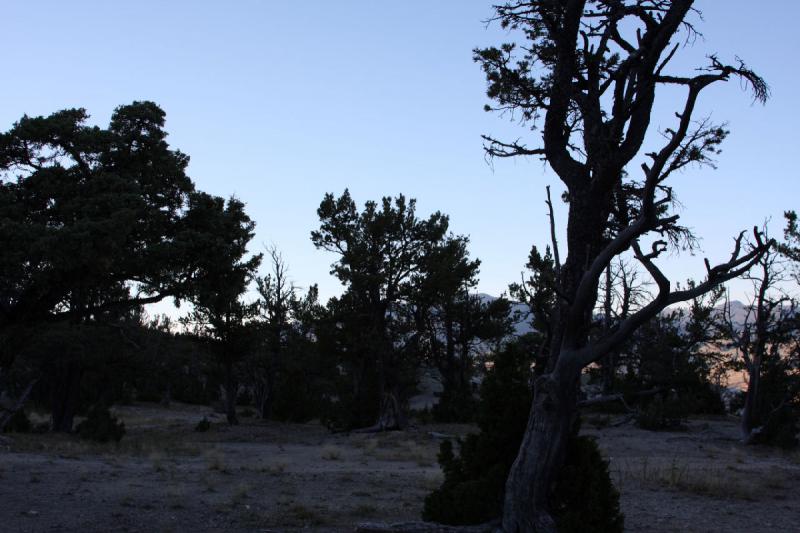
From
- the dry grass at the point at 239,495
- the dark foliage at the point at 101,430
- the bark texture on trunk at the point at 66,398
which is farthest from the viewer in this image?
the bark texture on trunk at the point at 66,398

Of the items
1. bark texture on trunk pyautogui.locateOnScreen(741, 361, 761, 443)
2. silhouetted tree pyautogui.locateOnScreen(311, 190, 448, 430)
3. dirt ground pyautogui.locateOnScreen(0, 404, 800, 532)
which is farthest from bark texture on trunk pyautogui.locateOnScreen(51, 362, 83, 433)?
bark texture on trunk pyautogui.locateOnScreen(741, 361, 761, 443)

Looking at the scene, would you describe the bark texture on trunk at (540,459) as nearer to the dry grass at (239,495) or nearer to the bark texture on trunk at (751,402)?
the dry grass at (239,495)

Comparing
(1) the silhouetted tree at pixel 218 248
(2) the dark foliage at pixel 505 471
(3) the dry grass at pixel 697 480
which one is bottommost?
(3) the dry grass at pixel 697 480

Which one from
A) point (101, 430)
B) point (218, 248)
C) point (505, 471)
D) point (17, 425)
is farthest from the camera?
point (17, 425)

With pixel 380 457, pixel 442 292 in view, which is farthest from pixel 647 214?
pixel 442 292

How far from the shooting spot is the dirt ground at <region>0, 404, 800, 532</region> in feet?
31.4

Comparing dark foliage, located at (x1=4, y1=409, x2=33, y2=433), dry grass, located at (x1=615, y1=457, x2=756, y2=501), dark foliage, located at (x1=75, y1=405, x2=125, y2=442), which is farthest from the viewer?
dark foliage, located at (x1=4, y1=409, x2=33, y2=433)

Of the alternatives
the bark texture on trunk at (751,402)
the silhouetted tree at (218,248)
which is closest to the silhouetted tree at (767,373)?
the bark texture on trunk at (751,402)

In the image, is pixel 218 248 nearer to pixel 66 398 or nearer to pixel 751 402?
pixel 66 398

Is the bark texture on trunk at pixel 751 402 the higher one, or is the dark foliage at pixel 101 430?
the bark texture on trunk at pixel 751 402

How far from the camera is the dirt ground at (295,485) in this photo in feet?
31.4

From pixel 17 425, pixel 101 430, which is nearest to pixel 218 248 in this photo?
pixel 101 430

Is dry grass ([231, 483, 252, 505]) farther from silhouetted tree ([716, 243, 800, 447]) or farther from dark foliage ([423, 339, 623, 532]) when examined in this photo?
silhouetted tree ([716, 243, 800, 447])

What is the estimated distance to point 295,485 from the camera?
13461mm
